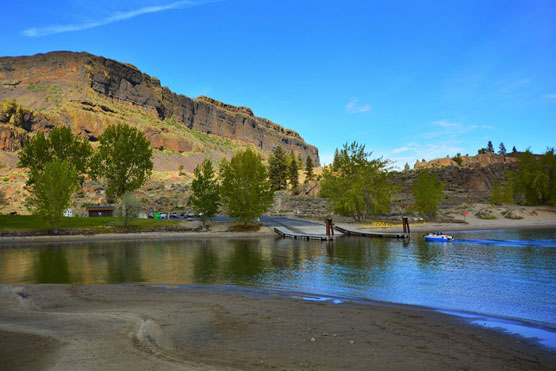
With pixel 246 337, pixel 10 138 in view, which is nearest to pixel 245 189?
pixel 246 337

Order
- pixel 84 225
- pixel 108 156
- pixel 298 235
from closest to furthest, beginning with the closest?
pixel 298 235 → pixel 84 225 → pixel 108 156

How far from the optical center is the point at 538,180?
78.2m

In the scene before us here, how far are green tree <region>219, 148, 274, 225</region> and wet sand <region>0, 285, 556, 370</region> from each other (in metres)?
41.1

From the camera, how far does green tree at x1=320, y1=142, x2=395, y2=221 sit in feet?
223

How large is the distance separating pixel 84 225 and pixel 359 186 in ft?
168

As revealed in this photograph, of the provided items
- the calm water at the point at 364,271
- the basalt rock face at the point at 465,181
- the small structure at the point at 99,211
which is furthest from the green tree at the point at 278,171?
the calm water at the point at 364,271

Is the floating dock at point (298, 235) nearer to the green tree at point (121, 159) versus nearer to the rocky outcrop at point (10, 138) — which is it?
the green tree at point (121, 159)

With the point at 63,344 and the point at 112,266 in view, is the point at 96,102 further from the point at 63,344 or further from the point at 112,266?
the point at 63,344

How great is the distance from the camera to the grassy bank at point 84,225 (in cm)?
5484

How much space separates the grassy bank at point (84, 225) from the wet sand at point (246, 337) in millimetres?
Result: 44377

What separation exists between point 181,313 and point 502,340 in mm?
11329

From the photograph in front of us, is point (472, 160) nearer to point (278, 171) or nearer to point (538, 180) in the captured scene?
point (538, 180)

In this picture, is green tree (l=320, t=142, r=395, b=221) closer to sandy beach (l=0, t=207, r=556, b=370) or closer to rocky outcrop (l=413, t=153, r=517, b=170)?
sandy beach (l=0, t=207, r=556, b=370)

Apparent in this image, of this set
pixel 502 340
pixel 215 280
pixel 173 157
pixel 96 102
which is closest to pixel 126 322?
pixel 215 280
